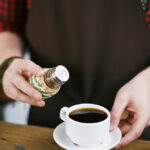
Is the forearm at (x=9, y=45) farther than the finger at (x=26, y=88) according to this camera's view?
Yes

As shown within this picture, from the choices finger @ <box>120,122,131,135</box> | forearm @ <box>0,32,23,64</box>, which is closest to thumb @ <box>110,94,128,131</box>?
finger @ <box>120,122,131,135</box>

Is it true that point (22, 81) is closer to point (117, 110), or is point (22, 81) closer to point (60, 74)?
point (60, 74)

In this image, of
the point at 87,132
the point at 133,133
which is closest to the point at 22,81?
the point at 87,132

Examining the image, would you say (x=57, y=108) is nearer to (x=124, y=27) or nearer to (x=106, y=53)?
(x=106, y=53)

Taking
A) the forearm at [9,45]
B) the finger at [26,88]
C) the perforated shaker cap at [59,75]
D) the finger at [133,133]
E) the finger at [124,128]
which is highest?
the perforated shaker cap at [59,75]

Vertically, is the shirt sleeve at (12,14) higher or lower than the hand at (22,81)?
higher

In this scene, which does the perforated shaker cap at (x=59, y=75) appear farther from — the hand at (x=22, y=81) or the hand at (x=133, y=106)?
the hand at (x=133, y=106)

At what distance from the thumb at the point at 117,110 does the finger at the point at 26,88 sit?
8.9 inches

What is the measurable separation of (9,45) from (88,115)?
487 millimetres

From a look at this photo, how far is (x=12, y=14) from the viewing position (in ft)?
3.95

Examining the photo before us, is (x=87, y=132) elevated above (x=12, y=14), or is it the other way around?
(x=12, y=14)

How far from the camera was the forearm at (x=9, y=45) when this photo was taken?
1083mm

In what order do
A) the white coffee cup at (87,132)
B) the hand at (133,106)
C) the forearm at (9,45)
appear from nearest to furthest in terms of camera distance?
the white coffee cup at (87,132)
the hand at (133,106)
the forearm at (9,45)

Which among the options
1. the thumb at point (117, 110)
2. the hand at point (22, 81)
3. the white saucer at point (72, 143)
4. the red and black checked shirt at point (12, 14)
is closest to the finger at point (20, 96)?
the hand at point (22, 81)
